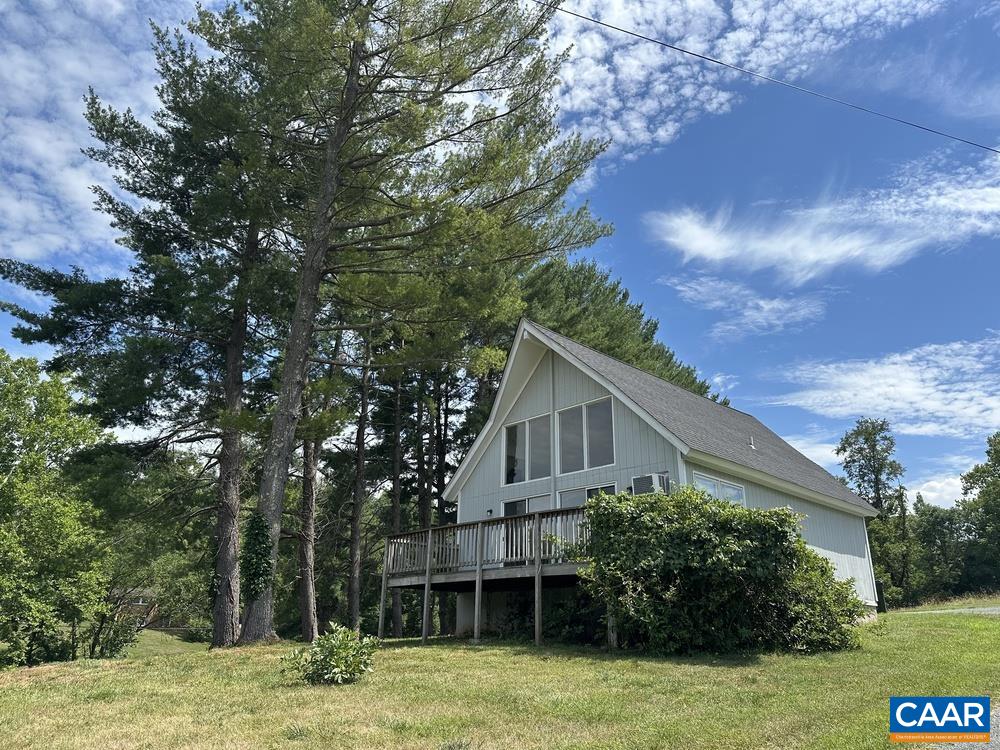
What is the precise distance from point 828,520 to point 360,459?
569 inches

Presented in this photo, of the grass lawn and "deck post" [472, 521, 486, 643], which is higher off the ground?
"deck post" [472, 521, 486, 643]

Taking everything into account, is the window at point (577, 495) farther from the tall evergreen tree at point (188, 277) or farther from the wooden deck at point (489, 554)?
the tall evergreen tree at point (188, 277)

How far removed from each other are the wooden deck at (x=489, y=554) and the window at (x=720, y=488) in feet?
9.12

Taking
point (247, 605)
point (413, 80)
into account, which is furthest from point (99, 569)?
point (413, 80)

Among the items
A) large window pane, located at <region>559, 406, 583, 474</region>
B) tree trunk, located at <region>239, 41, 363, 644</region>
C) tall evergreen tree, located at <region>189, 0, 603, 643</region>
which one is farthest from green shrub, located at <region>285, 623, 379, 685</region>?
large window pane, located at <region>559, 406, 583, 474</region>

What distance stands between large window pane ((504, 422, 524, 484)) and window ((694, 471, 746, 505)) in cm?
456

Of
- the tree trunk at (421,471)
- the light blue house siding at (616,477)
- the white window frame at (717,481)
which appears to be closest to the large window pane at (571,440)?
the light blue house siding at (616,477)

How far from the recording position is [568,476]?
14469mm

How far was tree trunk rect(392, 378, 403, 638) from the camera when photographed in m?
22.7

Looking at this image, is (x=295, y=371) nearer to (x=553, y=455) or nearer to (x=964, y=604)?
(x=553, y=455)

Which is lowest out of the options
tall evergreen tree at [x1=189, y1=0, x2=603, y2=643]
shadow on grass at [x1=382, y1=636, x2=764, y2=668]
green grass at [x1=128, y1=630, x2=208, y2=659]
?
green grass at [x1=128, y1=630, x2=208, y2=659]

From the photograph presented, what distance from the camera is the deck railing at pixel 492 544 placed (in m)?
11.3

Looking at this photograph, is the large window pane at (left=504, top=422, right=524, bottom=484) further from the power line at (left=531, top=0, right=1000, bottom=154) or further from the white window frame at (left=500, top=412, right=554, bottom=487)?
the power line at (left=531, top=0, right=1000, bottom=154)

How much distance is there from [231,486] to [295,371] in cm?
458
